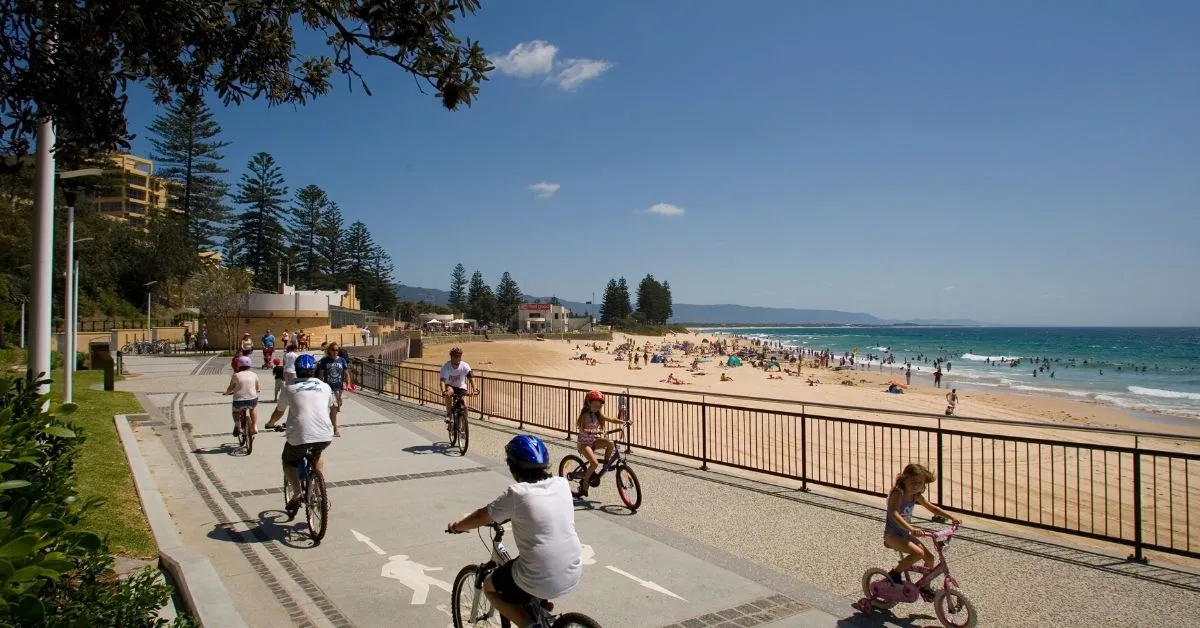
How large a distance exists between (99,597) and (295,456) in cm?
363

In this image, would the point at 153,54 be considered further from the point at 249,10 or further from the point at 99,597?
the point at 99,597

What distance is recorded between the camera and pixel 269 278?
71.4 metres

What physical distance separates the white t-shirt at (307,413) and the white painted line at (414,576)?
1.44 m

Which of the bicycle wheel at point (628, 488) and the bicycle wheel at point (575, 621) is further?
the bicycle wheel at point (628, 488)

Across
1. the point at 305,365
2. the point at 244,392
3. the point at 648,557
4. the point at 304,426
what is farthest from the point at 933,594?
the point at 244,392

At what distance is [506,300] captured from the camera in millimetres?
136625

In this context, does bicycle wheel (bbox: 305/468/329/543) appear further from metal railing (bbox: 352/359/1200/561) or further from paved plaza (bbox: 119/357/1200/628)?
metal railing (bbox: 352/359/1200/561)

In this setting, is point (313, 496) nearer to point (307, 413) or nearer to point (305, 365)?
point (307, 413)

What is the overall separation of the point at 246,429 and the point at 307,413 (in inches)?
197

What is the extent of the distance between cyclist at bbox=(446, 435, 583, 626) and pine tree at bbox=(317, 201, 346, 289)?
81.9m

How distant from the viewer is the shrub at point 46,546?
6.36 feet

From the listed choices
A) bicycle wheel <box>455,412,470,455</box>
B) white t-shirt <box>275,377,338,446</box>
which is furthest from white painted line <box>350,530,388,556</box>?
bicycle wheel <box>455,412,470,455</box>

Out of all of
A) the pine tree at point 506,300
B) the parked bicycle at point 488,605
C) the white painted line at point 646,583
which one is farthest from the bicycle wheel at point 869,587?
the pine tree at point 506,300

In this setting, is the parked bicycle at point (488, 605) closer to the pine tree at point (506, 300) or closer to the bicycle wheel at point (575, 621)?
the bicycle wheel at point (575, 621)
